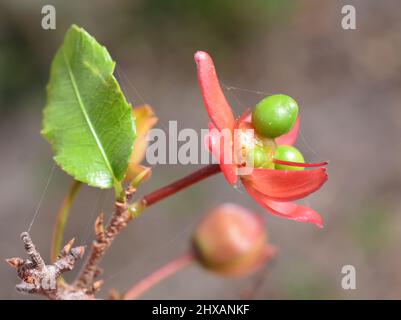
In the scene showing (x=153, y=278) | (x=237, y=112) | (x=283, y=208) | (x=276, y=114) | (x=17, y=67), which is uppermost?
(x=17, y=67)

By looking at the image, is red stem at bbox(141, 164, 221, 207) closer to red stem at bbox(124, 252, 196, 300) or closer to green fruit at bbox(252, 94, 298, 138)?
green fruit at bbox(252, 94, 298, 138)

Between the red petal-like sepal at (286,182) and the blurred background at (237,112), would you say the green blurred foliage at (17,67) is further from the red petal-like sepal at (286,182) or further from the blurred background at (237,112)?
the red petal-like sepal at (286,182)

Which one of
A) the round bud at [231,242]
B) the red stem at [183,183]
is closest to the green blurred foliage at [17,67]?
the round bud at [231,242]

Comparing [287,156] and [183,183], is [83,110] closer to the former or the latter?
[183,183]

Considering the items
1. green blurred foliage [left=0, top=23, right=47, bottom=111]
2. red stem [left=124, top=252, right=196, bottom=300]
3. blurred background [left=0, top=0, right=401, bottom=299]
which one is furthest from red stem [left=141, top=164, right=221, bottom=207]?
green blurred foliage [left=0, top=23, right=47, bottom=111]

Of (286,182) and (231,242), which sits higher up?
(286,182)

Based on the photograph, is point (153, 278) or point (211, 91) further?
point (153, 278)

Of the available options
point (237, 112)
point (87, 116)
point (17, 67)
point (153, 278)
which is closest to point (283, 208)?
point (87, 116)

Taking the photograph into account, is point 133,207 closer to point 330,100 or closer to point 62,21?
point 62,21
